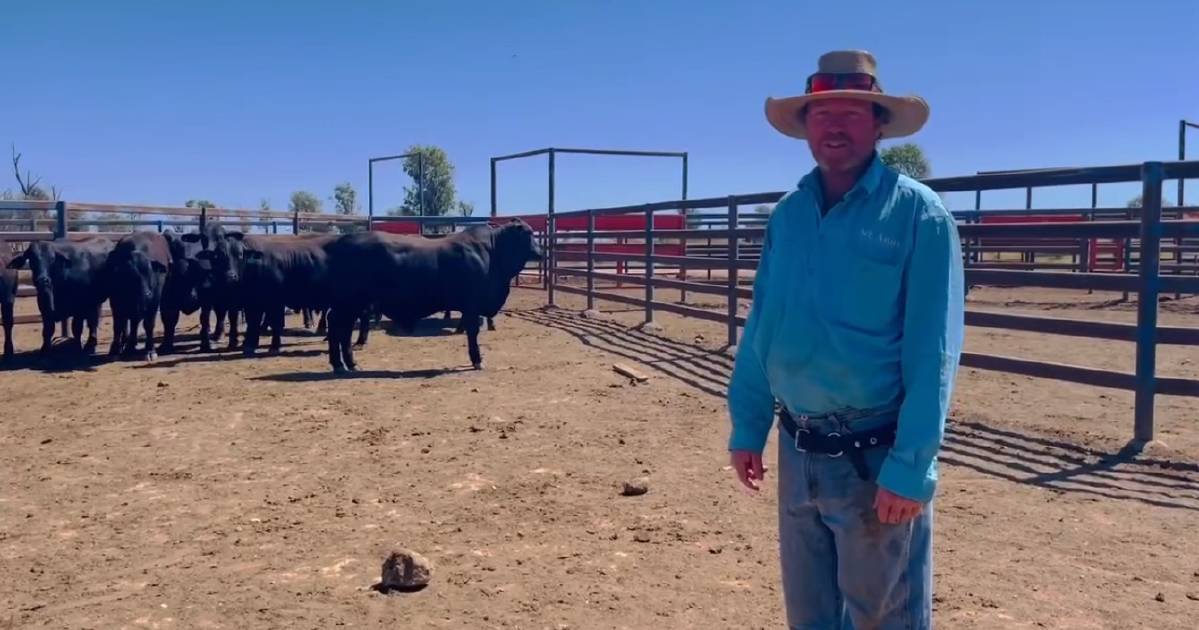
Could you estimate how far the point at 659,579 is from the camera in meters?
4.14

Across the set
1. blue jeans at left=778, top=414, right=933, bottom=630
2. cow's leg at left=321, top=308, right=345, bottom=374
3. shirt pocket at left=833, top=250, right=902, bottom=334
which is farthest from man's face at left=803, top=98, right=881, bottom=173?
cow's leg at left=321, top=308, right=345, bottom=374

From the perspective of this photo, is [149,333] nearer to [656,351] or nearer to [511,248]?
[511,248]

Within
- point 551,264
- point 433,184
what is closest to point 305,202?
point 433,184

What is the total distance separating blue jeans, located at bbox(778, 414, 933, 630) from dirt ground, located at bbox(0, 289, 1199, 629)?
48.3 inches

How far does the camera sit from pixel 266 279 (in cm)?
1200

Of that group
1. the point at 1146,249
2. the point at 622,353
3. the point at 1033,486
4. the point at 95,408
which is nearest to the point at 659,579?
the point at 1033,486

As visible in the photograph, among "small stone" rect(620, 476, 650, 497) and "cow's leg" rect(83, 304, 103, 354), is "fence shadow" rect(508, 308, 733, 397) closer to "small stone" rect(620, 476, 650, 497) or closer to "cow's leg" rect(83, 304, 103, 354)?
"small stone" rect(620, 476, 650, 497)

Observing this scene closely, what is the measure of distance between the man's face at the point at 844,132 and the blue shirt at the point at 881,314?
0.22 ft

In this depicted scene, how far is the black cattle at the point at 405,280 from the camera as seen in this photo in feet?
34.1

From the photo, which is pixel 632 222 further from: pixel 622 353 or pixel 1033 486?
pixel 1033 486

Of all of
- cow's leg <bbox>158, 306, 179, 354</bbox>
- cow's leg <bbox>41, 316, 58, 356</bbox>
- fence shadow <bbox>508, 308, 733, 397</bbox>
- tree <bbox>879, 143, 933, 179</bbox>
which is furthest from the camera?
tree <bbox>879, 143, 933, 179</bbox>

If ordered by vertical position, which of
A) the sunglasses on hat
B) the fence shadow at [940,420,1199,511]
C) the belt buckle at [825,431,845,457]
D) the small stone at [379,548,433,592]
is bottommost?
the small stone at [379,548,433,592]

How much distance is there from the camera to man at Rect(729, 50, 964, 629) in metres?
2.31

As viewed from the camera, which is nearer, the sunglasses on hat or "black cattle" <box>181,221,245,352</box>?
the sunglasses on hat
